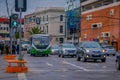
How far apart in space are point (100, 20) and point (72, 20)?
66.5 feet

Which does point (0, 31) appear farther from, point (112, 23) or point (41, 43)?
point (41, 43)

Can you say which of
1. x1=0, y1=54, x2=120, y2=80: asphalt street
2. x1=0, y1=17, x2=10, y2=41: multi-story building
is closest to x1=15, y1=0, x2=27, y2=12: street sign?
x1=0, y1=54, x2=120, y2=80: asphalt street

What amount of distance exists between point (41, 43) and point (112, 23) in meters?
33.2

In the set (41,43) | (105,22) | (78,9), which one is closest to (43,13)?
(78,9)

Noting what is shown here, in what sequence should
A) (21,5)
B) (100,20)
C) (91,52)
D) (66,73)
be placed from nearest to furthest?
1. (21,5)
2. (66,73)
3. (91,52)
4. (100,20)

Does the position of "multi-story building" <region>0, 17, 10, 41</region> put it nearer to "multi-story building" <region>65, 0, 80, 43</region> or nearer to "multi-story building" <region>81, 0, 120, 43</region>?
"multi-story building" <region>65, 0, 80, 43</region>

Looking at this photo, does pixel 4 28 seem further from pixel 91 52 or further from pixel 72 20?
pixel 91 52

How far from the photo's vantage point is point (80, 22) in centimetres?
10794

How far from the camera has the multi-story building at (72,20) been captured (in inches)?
4336

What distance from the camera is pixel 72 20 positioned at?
11294 cm

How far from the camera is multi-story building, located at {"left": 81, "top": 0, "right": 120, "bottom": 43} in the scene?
279 ft

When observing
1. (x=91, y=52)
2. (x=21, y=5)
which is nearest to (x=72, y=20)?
(x=91, y=52)

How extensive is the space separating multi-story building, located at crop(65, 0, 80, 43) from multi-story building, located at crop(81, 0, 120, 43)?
14.3ft

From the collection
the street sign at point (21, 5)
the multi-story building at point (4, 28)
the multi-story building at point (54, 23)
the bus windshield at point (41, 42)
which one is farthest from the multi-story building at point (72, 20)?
the street sign at point (21, 5)
